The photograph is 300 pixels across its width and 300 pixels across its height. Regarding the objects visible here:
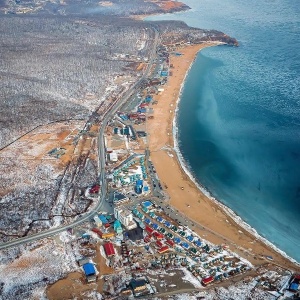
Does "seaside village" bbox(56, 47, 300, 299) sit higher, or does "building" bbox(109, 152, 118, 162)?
"building" bbox(109, 152, 118, 162)

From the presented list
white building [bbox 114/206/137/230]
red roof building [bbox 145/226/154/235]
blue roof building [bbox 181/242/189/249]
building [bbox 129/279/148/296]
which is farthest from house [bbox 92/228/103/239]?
blue roof building [bbox 181/242/189/249]

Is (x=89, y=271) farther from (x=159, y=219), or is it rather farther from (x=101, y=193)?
(x=101, y=193)

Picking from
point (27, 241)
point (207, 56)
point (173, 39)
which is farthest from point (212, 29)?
point (27, 241)

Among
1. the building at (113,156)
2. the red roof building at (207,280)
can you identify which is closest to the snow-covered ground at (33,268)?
the red roof building at (207,280)

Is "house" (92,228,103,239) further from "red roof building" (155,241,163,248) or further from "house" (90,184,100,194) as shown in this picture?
Answer: "house" (90,184,100,194)

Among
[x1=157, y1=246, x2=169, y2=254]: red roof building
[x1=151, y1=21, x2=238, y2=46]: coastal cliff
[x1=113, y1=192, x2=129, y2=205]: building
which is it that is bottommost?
[x1=157, y1=246, x2=169, y2=254]: red roof building

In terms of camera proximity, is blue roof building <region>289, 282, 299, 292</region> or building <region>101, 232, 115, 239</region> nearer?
blue roof building <region>289, 282, 299, 292</region>
